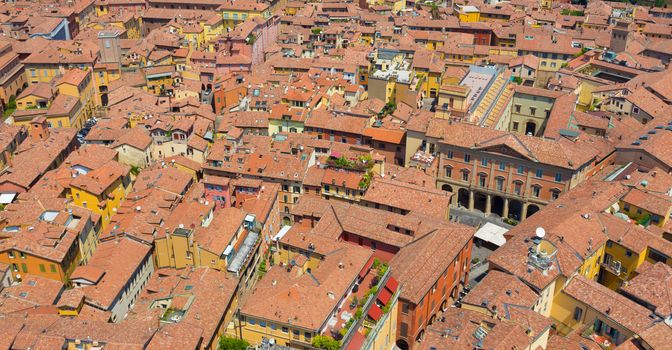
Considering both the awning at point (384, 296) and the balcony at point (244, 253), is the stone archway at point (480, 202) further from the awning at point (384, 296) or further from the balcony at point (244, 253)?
the awning at point (384, 296)

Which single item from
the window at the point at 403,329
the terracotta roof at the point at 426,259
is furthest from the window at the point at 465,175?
the window at the point at 403,329

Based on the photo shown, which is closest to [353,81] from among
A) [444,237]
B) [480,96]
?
[480,96]

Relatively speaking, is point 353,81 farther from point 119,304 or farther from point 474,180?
point 119,304

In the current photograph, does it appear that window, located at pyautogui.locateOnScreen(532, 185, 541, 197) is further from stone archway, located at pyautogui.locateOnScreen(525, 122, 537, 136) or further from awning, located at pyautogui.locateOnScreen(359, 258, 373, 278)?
awning, located at pyautogui.locateOnScreen(359, 258, 373, 278)

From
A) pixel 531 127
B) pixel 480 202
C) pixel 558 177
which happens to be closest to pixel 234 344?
pixel 480 202

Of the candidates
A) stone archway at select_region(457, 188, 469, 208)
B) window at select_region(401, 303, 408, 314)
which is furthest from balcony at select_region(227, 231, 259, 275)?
stone archway at select_region(457, 188, 469, 208)

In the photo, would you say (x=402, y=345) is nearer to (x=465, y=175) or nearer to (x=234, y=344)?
(x=234, y=344)
